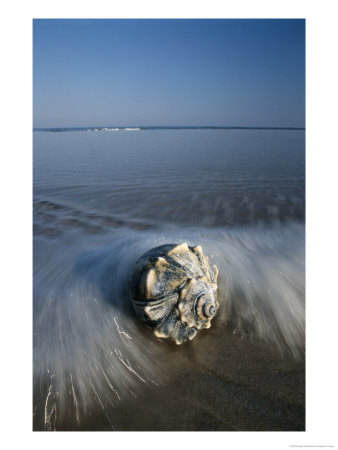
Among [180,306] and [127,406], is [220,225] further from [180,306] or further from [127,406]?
[127,406]

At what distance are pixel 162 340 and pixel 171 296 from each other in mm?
438

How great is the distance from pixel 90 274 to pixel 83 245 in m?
0.83

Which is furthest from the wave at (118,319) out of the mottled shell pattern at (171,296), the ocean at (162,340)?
the mottled shell pattern at (171,296)

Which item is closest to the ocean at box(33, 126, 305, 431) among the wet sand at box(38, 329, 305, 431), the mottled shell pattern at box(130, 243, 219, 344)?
the wet sand at box(38, 329, 305, 431)

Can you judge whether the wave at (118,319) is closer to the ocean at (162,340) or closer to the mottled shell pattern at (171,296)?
the ocean at (162,340)

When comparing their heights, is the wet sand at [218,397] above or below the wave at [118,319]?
below

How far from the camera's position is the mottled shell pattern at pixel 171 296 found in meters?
2.18

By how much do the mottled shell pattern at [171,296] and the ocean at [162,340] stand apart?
7.9 inches

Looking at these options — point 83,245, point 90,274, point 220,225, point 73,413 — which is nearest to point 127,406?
point 73,413

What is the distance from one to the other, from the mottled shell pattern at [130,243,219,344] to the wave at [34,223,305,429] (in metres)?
0.20

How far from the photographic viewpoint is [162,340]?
2.35 meters

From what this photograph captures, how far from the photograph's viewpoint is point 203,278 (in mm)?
2365

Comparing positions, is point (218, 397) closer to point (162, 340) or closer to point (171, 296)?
point (162, 340)
